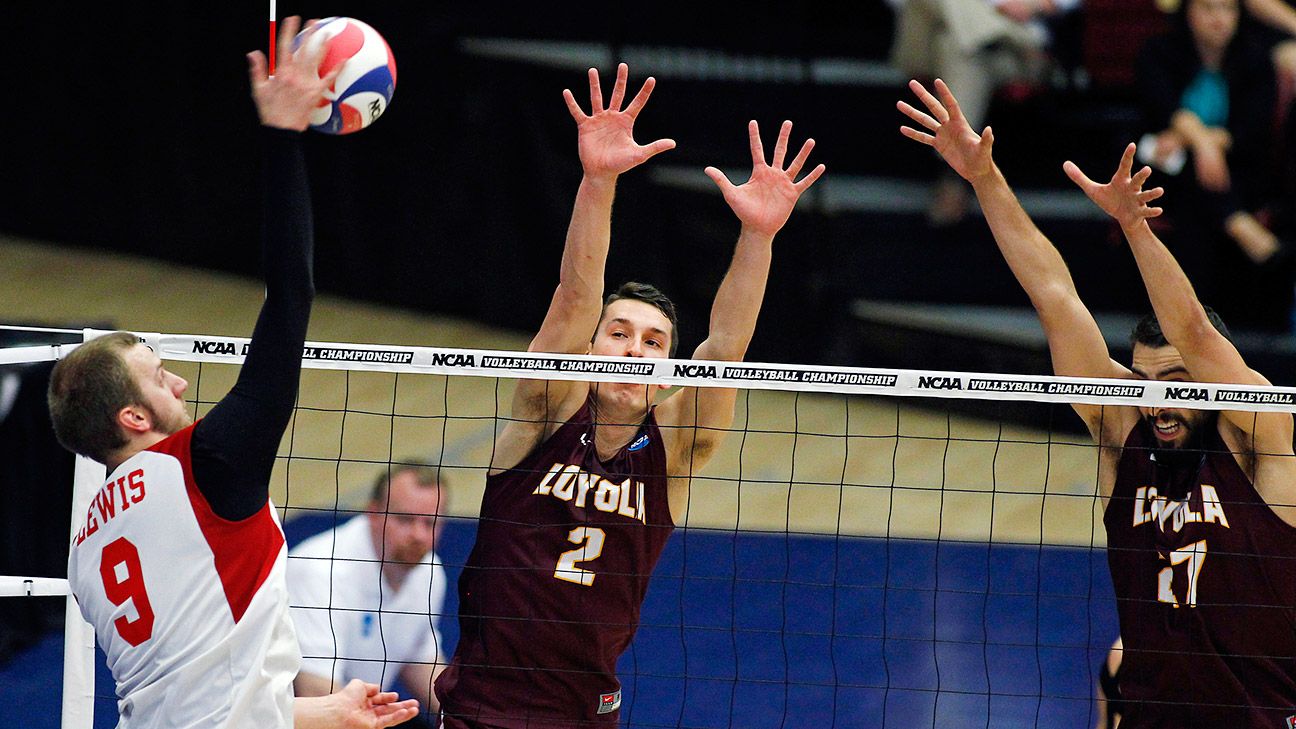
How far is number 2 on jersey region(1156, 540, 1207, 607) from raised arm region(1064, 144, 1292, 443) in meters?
0.38

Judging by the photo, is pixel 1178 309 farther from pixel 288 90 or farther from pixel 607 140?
pixel 288 90

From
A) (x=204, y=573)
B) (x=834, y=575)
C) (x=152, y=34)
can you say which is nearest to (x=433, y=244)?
(x=152, y=34)

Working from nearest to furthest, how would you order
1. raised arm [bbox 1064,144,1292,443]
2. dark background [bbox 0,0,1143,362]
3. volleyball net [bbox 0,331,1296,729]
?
raised arm [bbox 1064,144,1292,443]
volleyball net [bbox 0,331,1296,729]
dark background [bbox 0,0,1143,362]

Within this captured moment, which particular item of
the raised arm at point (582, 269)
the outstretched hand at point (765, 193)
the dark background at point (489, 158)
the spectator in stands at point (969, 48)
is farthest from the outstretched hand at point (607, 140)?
the spectator in stands at point (969, 48)

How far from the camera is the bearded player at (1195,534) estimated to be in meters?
4.93

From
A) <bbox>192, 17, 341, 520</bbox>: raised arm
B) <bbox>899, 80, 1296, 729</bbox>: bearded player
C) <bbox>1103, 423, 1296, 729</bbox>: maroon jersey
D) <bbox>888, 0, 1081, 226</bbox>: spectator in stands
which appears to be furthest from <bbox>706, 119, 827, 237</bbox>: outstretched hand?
<bbox>888, 0, 1081, 226</bbox>: spectator in stands

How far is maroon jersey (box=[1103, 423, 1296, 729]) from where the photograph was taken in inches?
195

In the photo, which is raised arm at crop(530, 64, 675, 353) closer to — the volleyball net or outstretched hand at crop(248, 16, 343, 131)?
the volleyball net

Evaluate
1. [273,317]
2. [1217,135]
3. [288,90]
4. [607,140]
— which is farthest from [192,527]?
[1217,135]

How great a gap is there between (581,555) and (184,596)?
1428 mm

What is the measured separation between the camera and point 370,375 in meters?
10.8

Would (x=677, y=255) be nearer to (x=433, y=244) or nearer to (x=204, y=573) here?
(x=433, y=244)

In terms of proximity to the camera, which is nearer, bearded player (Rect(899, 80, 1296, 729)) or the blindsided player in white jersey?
the blindsided player in white jersey

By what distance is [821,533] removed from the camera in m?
8.41
